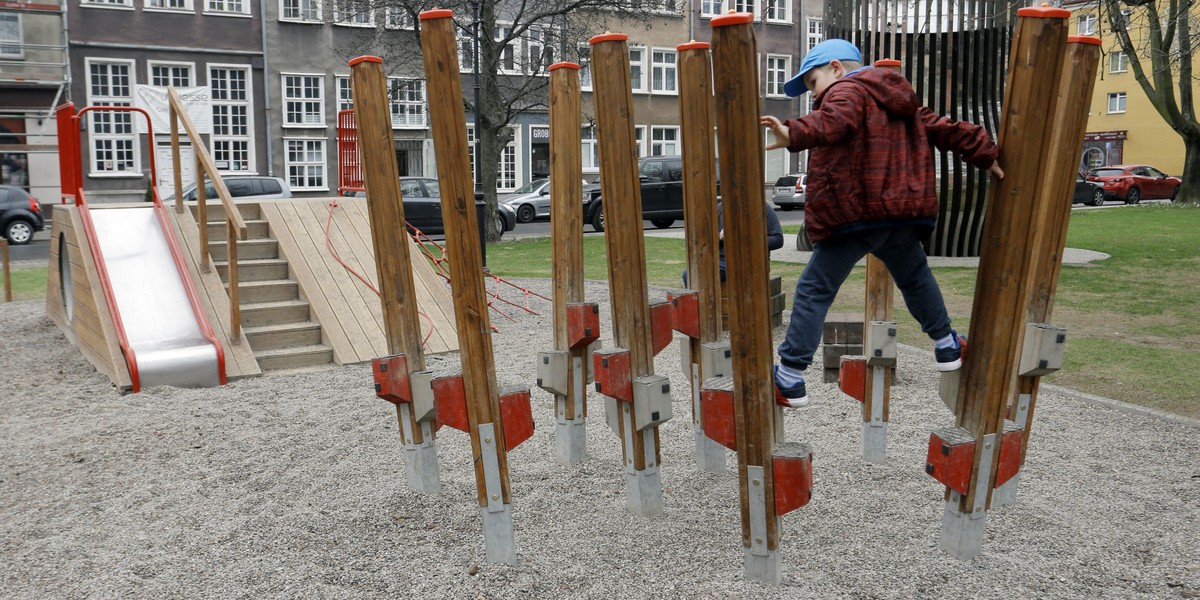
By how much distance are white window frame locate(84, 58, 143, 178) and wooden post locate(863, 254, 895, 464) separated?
33.0 metres

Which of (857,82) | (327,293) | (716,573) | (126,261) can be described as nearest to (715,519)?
(716,573)

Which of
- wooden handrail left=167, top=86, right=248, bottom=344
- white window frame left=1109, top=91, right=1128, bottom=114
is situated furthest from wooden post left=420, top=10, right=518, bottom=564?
white window frame left=1109, top=91, right=1128, bottom=114

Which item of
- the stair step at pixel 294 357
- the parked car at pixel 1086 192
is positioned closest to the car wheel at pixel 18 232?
the stair step at pixel 294 357

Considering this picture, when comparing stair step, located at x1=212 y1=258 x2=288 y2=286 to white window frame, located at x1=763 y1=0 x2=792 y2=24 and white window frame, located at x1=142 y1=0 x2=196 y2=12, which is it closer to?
white window frame, located at x1=142 y1=0 x2=196 y2=12

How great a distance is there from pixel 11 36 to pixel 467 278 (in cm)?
3353

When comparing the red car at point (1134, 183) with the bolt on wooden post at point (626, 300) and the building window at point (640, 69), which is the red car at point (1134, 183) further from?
the bolt on wooden post at point (626, 300)

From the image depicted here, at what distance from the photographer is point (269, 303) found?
8430 mm

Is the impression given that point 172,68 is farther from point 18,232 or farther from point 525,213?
point 525,213

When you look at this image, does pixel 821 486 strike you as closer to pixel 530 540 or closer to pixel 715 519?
pixel 715 519

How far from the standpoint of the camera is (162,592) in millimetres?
3479

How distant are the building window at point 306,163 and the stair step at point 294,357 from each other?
96.7ft

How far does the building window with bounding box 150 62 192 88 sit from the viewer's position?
33.6 meters

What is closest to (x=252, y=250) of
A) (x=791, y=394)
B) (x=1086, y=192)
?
(x=791, y=394)

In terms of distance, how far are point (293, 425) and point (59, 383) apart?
8.51 feet
